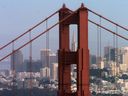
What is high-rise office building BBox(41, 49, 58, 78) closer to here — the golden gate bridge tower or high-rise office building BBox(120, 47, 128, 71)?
the golden gate bridge tower

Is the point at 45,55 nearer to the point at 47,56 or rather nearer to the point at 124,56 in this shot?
the point at 47,56

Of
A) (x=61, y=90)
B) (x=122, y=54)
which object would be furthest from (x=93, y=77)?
(x=61, y=90)

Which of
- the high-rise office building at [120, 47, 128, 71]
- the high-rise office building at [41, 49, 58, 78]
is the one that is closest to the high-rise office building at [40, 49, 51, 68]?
the high-rise office building at [41, 49, 58, 78]

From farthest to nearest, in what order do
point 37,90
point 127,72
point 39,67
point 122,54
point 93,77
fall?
point 127,72 → point 122,54 → point 39,67 → point 93,77 → point 37,90

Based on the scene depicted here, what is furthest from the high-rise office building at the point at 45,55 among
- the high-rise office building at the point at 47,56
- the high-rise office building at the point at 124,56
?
the high-rise office building at the point at 124,56

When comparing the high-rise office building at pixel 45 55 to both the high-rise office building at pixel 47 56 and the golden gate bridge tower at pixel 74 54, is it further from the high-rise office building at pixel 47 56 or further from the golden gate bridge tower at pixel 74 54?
the golden gate bridge tower at pixel 74 54

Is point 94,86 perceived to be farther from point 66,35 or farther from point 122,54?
point 66,35

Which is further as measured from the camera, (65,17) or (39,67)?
(39,67)

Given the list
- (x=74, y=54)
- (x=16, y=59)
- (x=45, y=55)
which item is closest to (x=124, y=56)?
(x=16, y=59)
